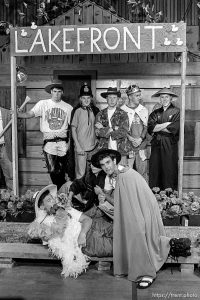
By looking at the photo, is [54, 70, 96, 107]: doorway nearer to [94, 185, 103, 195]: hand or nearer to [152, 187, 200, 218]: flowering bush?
[152, 187, 200, 218]: flowering bush

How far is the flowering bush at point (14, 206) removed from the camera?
7334 mm

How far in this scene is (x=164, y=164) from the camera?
823cm

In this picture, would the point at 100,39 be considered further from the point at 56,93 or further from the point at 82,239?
the point at 82,239

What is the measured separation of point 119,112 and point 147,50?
1.07 meters

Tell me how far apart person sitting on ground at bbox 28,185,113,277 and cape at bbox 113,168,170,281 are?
0.96ft

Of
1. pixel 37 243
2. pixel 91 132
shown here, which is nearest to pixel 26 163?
pixel 91 132

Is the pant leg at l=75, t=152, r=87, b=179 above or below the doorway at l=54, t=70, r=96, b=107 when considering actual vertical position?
below

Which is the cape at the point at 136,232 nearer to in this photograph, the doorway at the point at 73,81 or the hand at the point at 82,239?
the hand at the point at 82,239

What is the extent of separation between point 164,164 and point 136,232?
2.82 m

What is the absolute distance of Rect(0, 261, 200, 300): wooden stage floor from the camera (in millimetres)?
5148

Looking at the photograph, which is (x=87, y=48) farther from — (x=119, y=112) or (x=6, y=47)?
(x=6, y=47)

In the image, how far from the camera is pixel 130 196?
568 cm

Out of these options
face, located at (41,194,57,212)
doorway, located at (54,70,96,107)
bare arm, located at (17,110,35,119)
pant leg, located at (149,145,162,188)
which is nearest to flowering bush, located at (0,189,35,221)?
bare arm, located at (17,110,35,119)

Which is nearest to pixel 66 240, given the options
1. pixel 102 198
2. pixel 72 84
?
pixel 102 198
